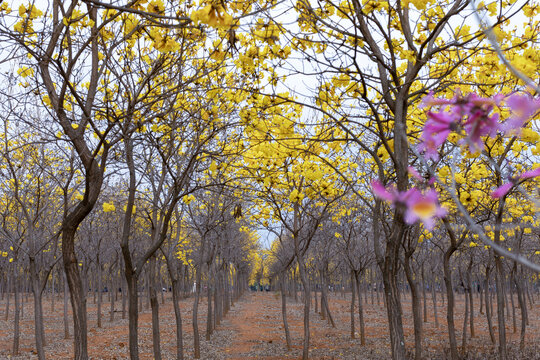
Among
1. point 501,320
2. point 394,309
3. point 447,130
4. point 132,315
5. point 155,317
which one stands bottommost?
point 501,320

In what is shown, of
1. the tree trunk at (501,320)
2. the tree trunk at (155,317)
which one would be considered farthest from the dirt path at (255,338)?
the tree trunk at (501,320)

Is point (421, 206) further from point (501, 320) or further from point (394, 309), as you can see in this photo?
point (501, 320)

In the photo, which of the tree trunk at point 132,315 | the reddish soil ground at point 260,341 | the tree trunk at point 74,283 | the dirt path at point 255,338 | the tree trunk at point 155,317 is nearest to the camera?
the tree trunk at point 74,283

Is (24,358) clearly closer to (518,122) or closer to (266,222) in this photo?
(266,222)

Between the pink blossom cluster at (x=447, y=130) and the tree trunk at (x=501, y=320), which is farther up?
the pink blossom cluster at (x=447, y=130)

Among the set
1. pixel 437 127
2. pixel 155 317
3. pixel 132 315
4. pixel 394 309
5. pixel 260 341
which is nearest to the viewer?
pixel 437 127

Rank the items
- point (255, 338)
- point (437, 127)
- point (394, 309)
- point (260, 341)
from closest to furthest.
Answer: point (437, 127) → point (394, 309) → point (260, 341) → point (255, 338)

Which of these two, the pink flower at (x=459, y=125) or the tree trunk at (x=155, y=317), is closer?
the pink flower at (x=459, y=125)

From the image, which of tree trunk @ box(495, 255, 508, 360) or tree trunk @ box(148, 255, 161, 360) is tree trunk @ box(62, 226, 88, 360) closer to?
tree trunk @ box(148, 255, 161, 360)

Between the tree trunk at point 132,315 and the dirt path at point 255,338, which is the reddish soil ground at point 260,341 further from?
the tree trunk at point 132,315

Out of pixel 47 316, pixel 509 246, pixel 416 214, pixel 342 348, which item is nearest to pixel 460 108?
pixel 416 214

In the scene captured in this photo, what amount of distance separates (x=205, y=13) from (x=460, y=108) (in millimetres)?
1266

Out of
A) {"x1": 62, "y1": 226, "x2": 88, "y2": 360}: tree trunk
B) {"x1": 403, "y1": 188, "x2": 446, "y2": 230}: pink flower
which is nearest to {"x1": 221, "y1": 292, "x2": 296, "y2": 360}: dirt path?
{"x1": 62, "y1": 226, "x2": 88, "y2": 360}: tree trunk

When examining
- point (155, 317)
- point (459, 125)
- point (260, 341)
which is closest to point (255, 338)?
point (260, 341)
